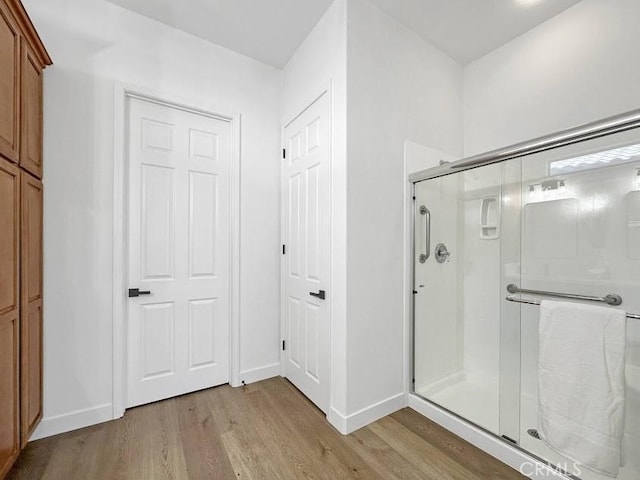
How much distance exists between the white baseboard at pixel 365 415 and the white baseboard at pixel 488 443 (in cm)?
13

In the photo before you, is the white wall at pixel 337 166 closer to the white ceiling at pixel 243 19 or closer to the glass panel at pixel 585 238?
the white ceiling at pixel 243 19

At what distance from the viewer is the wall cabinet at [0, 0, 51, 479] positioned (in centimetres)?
135

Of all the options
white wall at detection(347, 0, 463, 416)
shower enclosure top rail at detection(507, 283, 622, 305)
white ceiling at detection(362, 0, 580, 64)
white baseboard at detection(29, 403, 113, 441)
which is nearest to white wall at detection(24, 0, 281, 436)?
white baseboard at detection(29, 403, 113, 441)

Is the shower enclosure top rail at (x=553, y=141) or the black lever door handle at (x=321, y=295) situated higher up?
the shower enclosure top rail at (x=553, y=141)

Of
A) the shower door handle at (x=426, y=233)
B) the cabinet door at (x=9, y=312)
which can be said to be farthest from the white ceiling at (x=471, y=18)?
the cabinet door at (x=9, y=312)

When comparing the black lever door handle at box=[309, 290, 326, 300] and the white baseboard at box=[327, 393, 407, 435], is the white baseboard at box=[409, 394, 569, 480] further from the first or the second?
the black lever door handle at box=[309, 290, 326, 300]

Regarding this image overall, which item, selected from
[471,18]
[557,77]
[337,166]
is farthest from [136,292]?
[557,77]

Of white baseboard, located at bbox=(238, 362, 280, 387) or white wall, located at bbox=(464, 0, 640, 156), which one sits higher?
white wall, located at bbox=(464, 0, 640, 156)

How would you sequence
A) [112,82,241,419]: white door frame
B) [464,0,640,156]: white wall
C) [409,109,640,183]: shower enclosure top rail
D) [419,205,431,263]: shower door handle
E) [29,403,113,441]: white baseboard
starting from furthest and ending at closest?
→ [419,205,431,263]: shower door handle, [112,82,241,419]: white door frame, [464,0,640,156]: white wall, [29,403,113,441]: white baseboard, [409,109,640,183]: shower enclosure top rail

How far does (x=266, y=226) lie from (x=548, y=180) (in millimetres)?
2127

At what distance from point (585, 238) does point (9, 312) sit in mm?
3149

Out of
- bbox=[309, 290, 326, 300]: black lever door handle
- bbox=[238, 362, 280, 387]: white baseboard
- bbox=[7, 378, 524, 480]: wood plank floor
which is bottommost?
bbox=[7, 378, 524, 480]: wood plank floor

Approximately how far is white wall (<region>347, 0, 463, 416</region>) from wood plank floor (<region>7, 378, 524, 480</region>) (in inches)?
10.1

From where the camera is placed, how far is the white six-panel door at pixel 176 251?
217 cm
